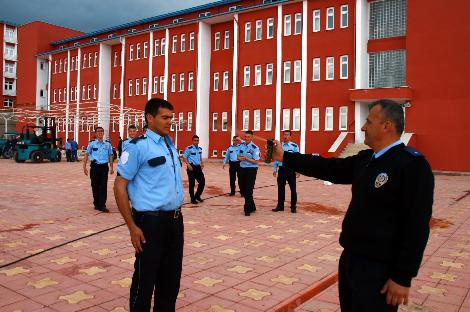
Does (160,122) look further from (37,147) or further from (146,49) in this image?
(146,49)

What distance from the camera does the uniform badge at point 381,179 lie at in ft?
8.43

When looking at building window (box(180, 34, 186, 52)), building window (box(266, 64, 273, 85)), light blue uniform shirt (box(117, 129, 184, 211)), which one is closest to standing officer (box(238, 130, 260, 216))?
light blue uniform shirt (box(117, 129, 184, 211))

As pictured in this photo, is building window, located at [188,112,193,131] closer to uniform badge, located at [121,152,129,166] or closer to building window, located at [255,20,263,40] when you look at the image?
building window, located at [255,20,263,40]

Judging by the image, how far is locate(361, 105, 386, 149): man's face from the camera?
8.99 feet

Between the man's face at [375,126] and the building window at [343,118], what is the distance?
26.8 m

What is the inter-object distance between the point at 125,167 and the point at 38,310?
187 cm

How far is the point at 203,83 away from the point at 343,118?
44.0 ft

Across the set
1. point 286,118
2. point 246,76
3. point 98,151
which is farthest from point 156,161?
point 246,76

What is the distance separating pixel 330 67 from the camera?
29594 millimetres

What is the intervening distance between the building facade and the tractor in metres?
3.95

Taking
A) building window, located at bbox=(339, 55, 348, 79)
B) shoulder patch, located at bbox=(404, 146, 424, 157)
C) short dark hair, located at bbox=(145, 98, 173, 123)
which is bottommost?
shoulder patch, located at bbox=(404, 146, 424, 157)

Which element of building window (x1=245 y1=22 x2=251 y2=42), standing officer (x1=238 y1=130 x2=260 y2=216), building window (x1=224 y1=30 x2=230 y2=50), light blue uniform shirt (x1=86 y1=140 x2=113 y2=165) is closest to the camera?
standing officer (x1=238 y1=130 x2=260 y2=216)

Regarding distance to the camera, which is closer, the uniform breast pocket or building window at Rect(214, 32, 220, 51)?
the uniform breast pocket

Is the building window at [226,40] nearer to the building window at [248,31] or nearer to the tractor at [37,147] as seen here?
the building window at [248,31]
